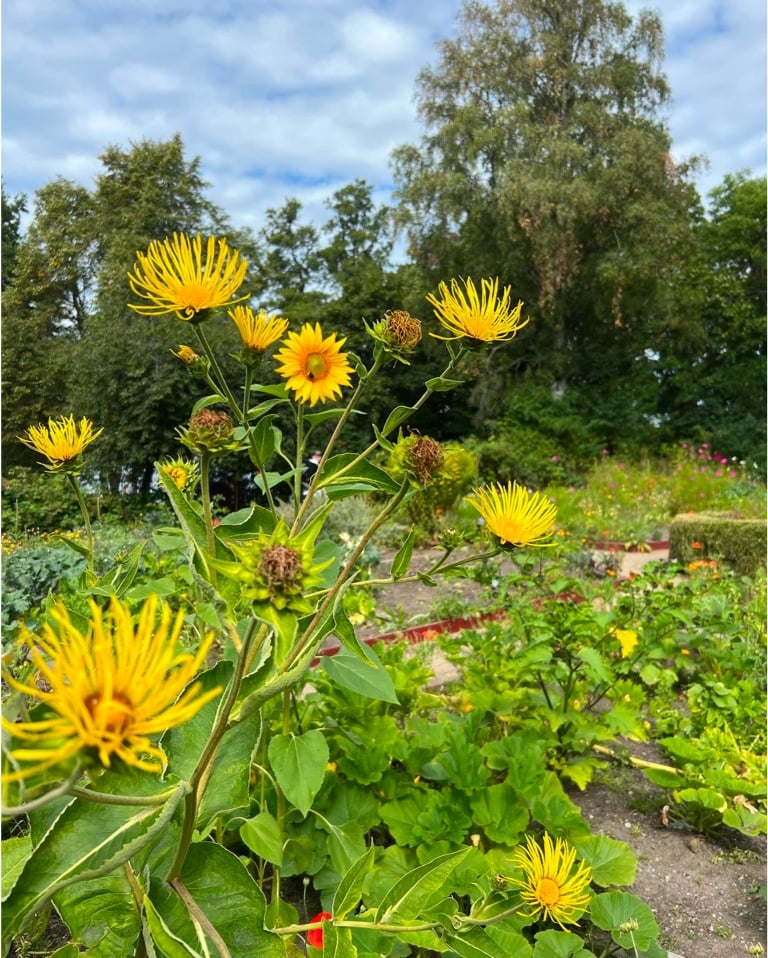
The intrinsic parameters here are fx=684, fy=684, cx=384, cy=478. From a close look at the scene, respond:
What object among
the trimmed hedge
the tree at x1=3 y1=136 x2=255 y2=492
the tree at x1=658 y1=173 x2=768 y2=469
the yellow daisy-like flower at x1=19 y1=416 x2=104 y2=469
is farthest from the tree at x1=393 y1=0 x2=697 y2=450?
the yellow daisy-like flower at x1=19 y1=416 x2=104 y2=469

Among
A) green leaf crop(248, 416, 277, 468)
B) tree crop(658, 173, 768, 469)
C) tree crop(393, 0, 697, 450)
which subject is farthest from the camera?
tree crop(658, 173, 768, 469)

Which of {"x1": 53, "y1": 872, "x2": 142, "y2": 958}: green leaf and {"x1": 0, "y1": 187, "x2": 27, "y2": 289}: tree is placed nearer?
{"x1": 53, "y1": 872, "x2": 142, "y2": 958}: green leaf

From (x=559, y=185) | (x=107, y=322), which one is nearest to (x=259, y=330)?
(x=107, y=322)

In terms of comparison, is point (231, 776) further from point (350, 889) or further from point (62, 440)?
point (62, 440)

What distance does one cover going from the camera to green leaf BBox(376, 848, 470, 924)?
2.57ft

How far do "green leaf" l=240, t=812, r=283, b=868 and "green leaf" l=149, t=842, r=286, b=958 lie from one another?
0.15 meters

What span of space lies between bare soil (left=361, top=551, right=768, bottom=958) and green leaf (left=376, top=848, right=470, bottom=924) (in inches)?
28.0

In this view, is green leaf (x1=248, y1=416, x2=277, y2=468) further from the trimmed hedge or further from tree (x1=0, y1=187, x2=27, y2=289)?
tree (x1=0, y1=187, x2=27, y2=289)

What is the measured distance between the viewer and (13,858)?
75 centimetres

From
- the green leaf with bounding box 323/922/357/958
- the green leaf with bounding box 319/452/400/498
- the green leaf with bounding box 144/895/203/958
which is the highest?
the green leaf with bounding box 319/452/400/498

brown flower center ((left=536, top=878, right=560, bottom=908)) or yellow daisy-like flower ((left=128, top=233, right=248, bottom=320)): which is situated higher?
yellow daisy-like flower ((left=128, top=233, right=248, bottom=320))

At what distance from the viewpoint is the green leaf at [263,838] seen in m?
0.87

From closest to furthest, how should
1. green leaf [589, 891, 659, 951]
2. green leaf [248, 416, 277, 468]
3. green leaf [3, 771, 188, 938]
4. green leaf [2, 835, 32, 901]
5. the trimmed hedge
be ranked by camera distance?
green leaf [3, 771, 188, 938] < green leaf [2, 835, 32, 901] < green leaf [248, 416, 277, 468] < green leaf [589, 891, 659, 951] < the trimmed hedge

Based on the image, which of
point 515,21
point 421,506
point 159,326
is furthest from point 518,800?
point 515,21
